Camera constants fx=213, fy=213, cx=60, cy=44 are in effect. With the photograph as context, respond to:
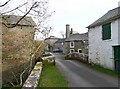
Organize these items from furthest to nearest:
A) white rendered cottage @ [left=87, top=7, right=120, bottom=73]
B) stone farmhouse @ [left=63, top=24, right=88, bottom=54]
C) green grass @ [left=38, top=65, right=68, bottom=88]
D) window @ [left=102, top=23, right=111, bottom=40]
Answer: stone farmhouse @ [left=63, top=24, right=88, bottom=54], window @ [left=102, top=23, right=111, bottom=40], white rendered cottage @ [left=87, top=7, right=120, bottom=73], green grass @ [left=38, top=65, right=68, bottom=88]

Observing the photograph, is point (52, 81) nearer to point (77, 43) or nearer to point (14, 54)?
point (14, 54)

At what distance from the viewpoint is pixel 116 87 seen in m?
12.1

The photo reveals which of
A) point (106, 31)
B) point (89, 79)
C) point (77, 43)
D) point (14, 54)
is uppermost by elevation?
point (106, 31)

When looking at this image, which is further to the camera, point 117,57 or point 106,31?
point 106,31

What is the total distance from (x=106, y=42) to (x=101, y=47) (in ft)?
4.96

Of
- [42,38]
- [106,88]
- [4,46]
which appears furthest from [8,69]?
[106,88]

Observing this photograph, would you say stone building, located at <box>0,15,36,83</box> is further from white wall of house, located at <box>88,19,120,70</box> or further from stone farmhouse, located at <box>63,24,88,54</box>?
stone farmhouse, located at <box>63,24,88,54</box>

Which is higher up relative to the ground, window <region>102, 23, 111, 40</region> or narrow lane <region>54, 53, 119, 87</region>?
window <region>102, 23, 111, 40</region>

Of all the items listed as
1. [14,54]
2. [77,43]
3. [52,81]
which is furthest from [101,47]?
[77,43]

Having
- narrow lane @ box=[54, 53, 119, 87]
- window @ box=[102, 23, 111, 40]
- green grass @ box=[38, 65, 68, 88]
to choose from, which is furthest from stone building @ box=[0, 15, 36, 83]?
green grass @ box=[38, 65, 68, 88]

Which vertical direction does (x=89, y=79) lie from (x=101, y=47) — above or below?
below

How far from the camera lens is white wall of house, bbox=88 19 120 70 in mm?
19309

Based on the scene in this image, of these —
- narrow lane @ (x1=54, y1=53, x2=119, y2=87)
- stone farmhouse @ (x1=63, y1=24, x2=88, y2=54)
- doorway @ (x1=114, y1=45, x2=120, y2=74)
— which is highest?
stone farmhouse @ (x1=63, y1=24, x2=88, y2=54)

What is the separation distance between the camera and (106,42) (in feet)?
68.6
